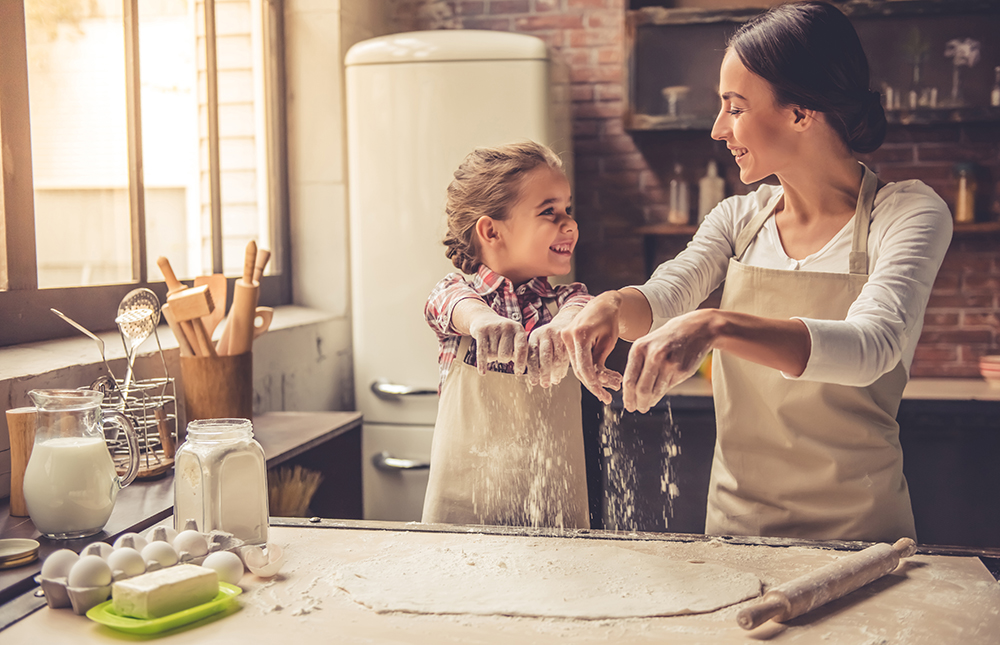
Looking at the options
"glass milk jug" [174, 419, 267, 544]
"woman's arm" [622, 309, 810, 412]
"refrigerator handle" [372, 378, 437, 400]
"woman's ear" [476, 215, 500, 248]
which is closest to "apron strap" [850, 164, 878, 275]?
"woman's arm" [622, 309, 810, 412]

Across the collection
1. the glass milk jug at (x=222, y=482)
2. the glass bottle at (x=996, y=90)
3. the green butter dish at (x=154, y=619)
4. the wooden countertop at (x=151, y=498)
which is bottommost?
the wooden countertop at (x=151, y=498)

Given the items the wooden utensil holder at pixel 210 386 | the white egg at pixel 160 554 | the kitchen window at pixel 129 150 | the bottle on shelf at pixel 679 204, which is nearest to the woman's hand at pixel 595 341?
the white egg at pixel 160 554

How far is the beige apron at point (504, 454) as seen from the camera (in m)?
1.41

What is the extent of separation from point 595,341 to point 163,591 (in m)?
0.66

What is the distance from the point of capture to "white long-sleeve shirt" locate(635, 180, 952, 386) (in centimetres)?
104

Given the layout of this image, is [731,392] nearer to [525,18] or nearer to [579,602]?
[579,602]

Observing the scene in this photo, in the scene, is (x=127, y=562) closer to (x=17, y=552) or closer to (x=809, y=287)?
(x=17, y=552)

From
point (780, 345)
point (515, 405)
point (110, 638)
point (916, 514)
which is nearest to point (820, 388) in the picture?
point (780, 345)

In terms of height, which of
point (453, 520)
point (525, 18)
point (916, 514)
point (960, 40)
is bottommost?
point (916, 514)

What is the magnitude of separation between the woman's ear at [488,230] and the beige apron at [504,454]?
202mm

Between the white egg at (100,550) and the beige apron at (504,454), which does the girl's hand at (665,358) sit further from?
the white egg at (100,550)

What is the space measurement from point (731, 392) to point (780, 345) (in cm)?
39

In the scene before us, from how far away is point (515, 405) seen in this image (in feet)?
4.76

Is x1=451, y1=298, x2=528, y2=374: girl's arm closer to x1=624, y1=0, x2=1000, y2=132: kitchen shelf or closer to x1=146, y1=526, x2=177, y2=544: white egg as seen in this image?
x1=146, y1=526, x2=177, y2=544: white egg
